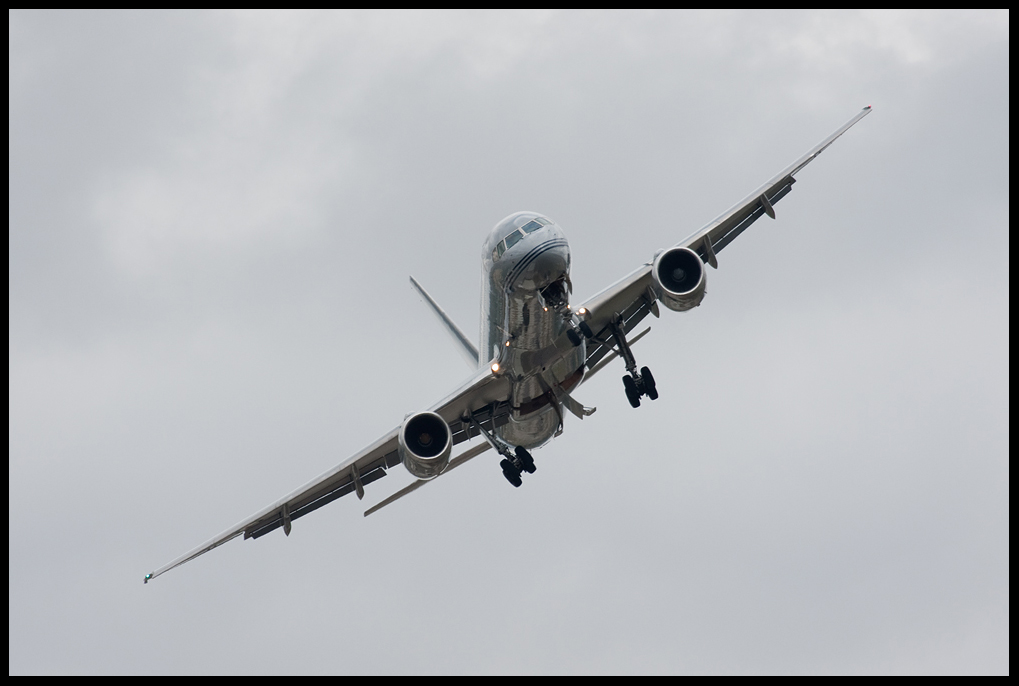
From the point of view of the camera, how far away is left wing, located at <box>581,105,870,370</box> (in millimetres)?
33281

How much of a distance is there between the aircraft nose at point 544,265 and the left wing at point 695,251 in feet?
11.9

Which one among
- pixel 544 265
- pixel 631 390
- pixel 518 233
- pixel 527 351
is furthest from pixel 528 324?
pixel 631 390

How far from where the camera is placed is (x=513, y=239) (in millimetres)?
29891

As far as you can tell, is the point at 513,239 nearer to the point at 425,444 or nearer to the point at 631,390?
the point at 425,444

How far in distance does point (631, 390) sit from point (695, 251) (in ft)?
15.3

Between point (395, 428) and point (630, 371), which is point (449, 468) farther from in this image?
point (630, 371)

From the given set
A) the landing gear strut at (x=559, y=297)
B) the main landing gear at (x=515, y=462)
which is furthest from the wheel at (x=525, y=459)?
the landing gear strut at (x=559, y=297)

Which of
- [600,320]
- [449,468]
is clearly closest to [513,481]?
[449,468]

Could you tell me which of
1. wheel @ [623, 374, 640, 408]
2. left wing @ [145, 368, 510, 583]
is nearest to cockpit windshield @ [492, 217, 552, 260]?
left wing @ [145, 368, 510, 583]

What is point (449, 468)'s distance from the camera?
33.5 m

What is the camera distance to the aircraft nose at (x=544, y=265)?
29328mm

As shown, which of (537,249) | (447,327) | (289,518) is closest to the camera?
(537,249)

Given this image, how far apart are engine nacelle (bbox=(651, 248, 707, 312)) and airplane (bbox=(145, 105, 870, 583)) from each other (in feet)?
0.09

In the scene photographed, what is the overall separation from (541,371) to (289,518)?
33.2 feet
